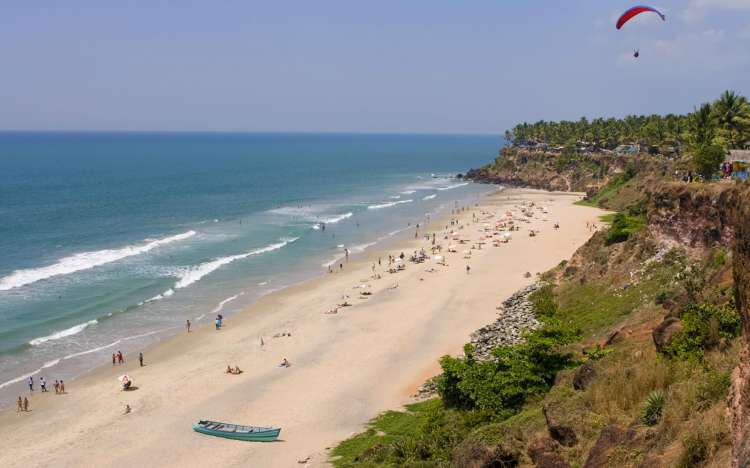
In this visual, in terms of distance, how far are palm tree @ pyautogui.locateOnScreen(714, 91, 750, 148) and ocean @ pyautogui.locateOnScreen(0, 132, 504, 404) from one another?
109ft

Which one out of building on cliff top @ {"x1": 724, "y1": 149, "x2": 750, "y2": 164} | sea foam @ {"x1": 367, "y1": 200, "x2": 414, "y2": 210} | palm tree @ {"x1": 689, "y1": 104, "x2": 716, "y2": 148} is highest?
palm tree @ {"x1": 689, "y1": 104, "x2": 716, "y2": 148}

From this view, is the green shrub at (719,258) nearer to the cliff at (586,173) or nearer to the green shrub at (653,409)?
the green shrub at (653,409)

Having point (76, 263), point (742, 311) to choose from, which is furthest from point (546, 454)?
point (76, 263)

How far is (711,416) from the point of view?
1034 centimetres

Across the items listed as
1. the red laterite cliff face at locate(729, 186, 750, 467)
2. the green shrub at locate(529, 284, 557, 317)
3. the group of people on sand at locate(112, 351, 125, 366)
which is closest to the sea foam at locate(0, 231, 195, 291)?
the group of people on sand at locate(112, 351, 125, 366)

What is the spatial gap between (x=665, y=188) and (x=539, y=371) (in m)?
17.3

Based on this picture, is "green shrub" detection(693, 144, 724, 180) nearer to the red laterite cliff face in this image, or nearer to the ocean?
the red laterite cliff face

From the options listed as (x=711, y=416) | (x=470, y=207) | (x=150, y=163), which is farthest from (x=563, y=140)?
(x=711, y=416)

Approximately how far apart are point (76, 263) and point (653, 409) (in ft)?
177

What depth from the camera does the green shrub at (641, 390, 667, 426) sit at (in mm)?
12344

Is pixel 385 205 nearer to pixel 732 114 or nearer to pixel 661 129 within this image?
pixel 661 129

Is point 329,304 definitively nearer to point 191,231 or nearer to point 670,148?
point 191,231

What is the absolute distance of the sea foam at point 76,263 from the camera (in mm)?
50287

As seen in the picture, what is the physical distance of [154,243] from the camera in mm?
65688
